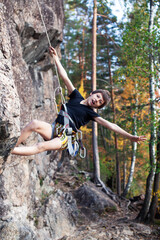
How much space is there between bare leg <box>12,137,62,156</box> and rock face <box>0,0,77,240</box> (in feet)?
0.89

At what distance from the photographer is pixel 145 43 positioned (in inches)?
291

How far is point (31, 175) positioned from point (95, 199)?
364 centimetres

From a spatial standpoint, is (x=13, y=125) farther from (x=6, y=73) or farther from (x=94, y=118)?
(x=94, y=118)

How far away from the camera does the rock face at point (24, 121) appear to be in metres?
2.69

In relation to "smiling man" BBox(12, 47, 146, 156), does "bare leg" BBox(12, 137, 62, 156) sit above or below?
below

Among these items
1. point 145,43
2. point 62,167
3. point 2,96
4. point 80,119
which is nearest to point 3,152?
point 2,96

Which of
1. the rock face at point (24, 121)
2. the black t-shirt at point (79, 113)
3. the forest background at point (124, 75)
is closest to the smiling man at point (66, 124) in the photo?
the black t-shirt at point (79, 113)

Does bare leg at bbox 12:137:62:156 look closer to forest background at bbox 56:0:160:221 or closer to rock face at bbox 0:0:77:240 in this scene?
rock face at bbox 0:0:77:240

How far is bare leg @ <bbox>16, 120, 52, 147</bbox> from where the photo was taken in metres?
3.56

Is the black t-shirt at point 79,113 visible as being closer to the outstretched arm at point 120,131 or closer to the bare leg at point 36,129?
the outstretched arm at point 120,131

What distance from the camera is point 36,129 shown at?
3.56 m

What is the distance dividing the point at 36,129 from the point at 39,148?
31cm

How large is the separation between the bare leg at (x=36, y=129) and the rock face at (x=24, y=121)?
428 mm

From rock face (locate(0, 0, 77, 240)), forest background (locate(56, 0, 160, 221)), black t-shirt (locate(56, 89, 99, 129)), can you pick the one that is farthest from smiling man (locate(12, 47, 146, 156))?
forest background (locate(56, 0, 160, 221))
